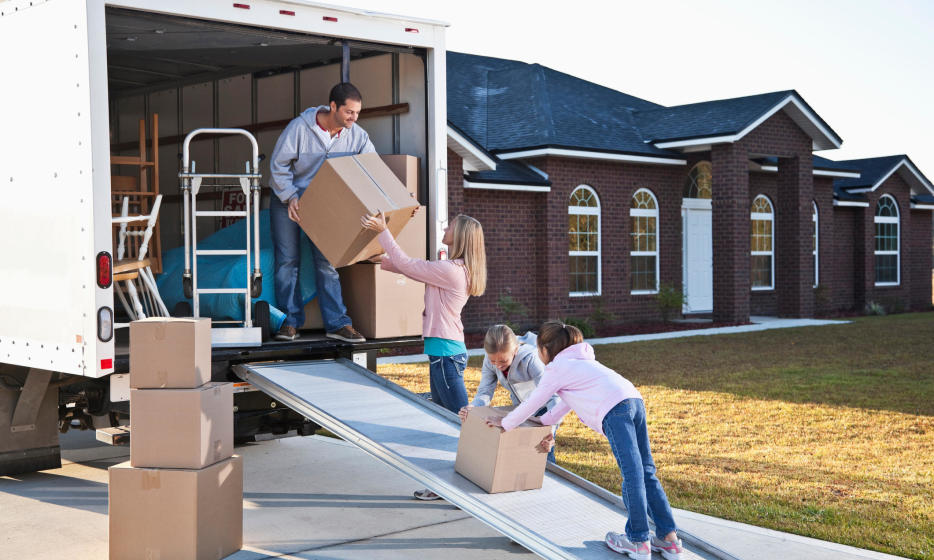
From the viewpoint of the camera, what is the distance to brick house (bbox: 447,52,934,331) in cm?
1878

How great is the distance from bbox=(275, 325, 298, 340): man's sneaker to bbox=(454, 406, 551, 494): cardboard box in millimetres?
1906

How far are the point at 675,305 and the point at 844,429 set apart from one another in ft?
37.4

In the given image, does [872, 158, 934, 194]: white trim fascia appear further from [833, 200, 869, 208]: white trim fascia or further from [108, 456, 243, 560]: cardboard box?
[108, 456, 243, 560]: cardboard box

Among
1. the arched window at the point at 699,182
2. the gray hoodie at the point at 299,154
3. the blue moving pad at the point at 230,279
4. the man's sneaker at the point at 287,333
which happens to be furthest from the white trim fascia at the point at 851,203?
the man's sneaker at the point at 287,333

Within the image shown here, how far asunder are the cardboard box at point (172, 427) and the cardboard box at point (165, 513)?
0.06 m

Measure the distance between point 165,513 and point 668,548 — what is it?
2.47 meters

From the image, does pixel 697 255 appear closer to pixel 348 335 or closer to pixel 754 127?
pixel 754 127

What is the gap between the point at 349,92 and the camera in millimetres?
6566

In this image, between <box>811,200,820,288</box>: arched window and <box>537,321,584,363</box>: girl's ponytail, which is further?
<box>811,200,820,288</box>: arched window

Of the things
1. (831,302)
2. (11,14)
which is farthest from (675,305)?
(11,14)

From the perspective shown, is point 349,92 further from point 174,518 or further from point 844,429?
point 844,429

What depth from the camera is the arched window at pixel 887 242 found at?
27031 millimetres

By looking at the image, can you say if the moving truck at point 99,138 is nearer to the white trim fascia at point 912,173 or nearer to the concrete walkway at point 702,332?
the concrete walkway at point 702,332

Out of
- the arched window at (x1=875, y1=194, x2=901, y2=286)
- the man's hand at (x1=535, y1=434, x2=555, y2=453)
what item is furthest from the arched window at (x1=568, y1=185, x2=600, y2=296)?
the man's hand at (x1=535, y1=434, x2=555, y2=453)
